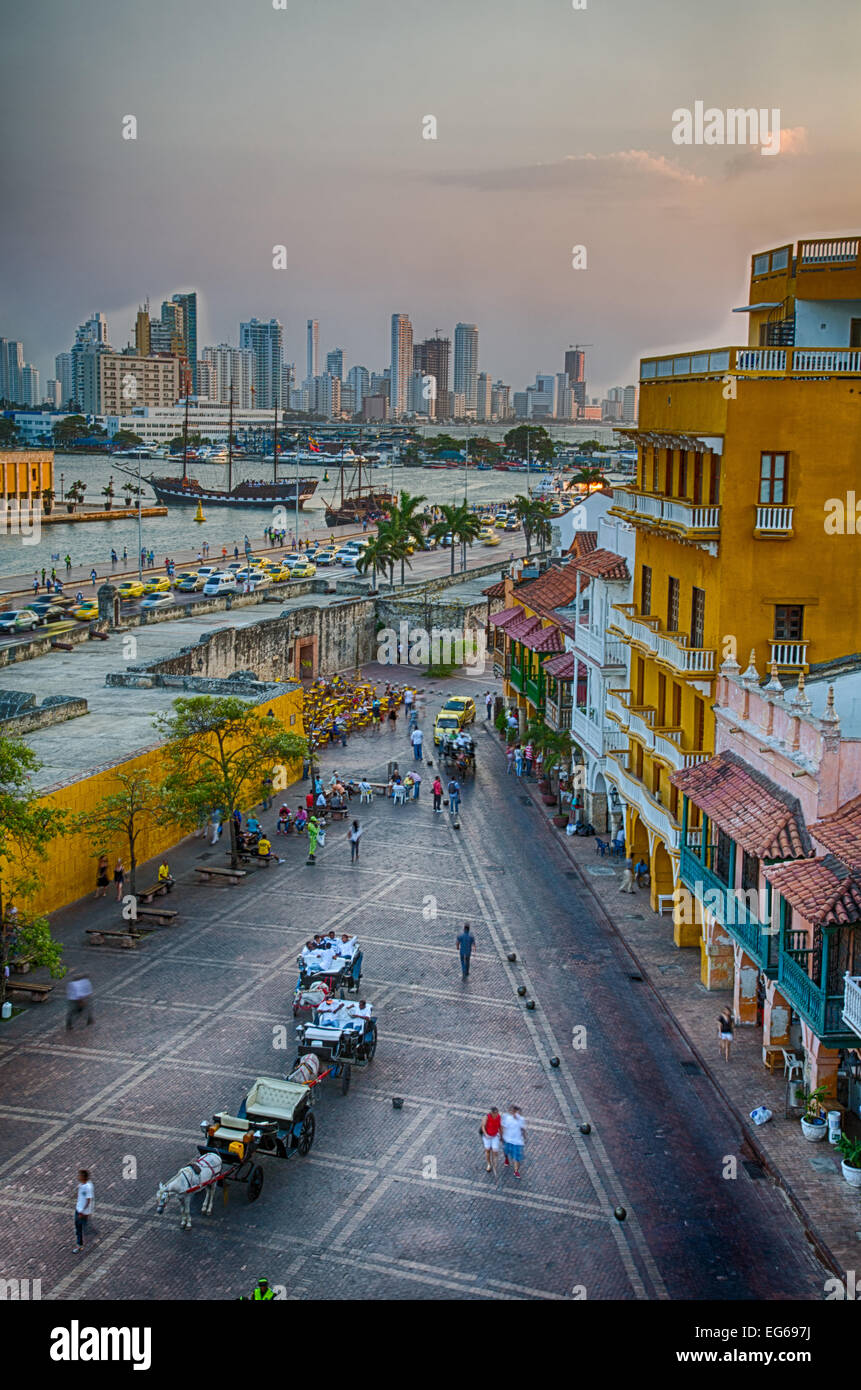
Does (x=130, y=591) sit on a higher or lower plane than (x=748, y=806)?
lower

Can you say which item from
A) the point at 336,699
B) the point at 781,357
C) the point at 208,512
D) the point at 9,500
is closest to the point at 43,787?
the point at 781,357

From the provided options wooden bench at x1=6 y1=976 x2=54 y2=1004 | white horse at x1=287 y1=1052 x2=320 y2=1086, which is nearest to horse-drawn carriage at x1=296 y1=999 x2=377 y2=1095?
white horse at x1=287 y1=1052 x2=320 y2=1086

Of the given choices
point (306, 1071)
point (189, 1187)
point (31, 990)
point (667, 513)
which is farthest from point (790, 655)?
point (31, 990)

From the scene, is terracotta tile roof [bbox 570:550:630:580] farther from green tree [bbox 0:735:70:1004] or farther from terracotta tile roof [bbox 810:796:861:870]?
green tree [bbox 0:735:70:1004]

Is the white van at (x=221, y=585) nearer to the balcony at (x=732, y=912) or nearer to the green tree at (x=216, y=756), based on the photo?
the green tree at (x=216, y=756)

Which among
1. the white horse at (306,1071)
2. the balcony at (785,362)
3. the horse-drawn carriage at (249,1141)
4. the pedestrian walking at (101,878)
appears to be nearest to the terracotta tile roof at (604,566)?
the balcony at (785,362)

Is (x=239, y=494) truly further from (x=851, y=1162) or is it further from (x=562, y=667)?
(x=851, y=1162)
